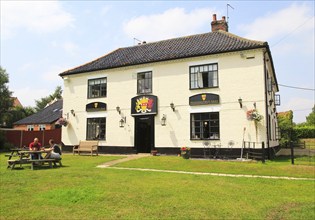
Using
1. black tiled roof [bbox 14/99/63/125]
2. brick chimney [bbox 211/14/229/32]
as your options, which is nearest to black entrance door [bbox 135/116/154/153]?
brick chimney [bbox 211/14/229/32]

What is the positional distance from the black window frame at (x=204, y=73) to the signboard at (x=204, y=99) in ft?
1.95

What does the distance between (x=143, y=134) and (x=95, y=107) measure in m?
4.73

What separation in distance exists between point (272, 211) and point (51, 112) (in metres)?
38.0

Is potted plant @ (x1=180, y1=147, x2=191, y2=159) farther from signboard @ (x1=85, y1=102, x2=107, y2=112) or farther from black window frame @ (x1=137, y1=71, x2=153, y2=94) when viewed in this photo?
signboard @ (x1=85, y1=102, x2=107, y2=112)

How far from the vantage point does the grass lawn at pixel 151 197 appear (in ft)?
19.0

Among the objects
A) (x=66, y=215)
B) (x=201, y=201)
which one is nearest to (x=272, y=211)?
(x=201, y=201)

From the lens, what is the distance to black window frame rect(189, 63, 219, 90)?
18.4m

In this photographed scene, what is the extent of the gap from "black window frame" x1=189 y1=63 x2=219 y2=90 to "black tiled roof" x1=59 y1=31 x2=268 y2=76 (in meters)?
0.88

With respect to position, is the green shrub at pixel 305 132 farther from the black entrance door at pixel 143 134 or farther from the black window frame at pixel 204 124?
the black entrance door at pixel 143 134

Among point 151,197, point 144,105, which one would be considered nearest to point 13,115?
point 144,105

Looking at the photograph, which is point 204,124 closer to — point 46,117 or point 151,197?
point 151,197

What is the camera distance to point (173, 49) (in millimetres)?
21172

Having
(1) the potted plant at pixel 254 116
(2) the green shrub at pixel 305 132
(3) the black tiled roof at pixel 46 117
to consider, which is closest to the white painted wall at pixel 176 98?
(1) the potted plant at pixel 254 116

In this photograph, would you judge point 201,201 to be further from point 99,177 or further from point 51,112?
point 51,112
